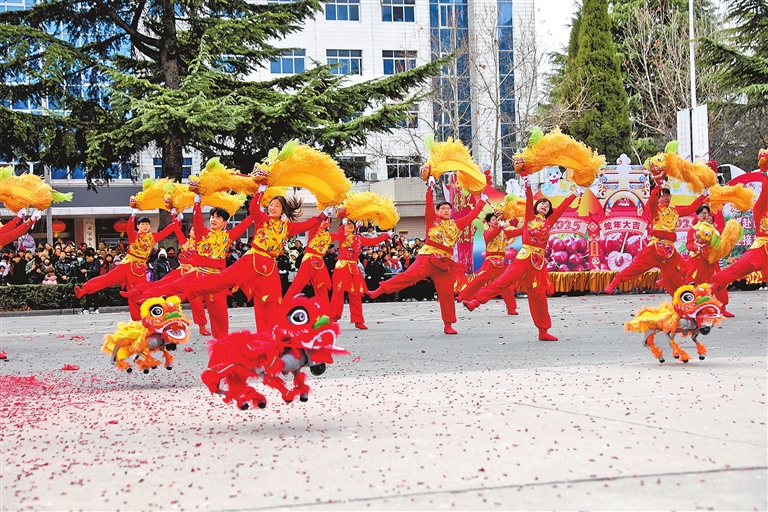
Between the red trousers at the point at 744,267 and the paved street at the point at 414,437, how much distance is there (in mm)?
938

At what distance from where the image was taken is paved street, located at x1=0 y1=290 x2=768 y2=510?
156 inches

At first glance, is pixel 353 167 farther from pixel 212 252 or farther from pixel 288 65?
pixel 288 65

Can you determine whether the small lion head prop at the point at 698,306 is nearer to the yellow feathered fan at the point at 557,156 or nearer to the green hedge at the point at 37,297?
the yellow feathered fan at the point at 557,156

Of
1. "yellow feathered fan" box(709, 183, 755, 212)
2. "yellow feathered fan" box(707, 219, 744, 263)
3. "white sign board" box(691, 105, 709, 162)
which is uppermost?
"white sign board" box(691, 105, 709, 162)

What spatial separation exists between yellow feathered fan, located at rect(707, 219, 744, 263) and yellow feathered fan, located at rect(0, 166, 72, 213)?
7375mm

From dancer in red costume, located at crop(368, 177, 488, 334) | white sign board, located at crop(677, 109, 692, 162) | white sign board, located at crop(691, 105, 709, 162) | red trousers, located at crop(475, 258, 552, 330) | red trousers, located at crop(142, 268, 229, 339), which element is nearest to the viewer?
red trousers, located at crop(142, 268, 229, 339)

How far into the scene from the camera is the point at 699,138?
854 inches

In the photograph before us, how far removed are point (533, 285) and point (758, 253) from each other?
2.50 m

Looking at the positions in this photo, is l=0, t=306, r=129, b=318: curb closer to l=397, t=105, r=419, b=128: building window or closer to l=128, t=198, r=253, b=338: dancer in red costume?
l=397, t=105, r=419, b=128: building window

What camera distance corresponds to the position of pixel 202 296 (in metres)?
10.6

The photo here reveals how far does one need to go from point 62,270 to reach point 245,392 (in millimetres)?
14777

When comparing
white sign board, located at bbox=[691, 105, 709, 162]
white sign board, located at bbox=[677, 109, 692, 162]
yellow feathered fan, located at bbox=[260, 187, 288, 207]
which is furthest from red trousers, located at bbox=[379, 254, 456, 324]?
white sign board, located at bbox=[677, 109, 692, 162]

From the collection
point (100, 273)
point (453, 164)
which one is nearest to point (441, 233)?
point (453, 164)

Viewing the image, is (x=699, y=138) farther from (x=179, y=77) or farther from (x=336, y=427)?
(x=336, y=427)
